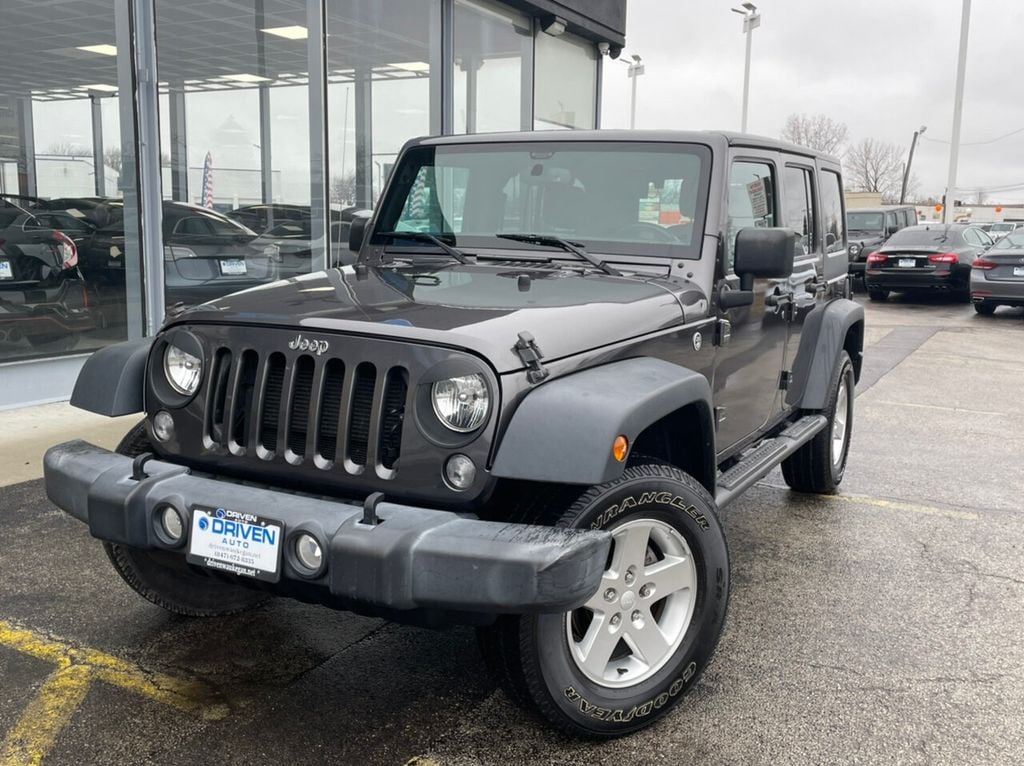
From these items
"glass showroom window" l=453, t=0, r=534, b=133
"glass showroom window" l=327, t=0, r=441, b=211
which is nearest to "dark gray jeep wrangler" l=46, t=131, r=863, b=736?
"glass showroom window" l=327, t=0, r=441, b=211

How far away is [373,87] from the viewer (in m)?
11.1

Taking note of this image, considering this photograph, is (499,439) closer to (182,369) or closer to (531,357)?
(531,357)

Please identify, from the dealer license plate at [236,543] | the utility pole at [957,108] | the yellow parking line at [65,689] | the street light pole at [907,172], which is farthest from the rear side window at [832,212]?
the street light pole at [907,172]

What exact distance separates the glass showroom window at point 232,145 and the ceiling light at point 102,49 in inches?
14.1

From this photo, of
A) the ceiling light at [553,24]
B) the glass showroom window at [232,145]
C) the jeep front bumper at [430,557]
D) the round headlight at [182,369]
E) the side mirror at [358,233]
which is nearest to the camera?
the jeep front bumper at [430,557]

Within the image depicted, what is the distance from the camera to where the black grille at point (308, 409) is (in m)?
2.77

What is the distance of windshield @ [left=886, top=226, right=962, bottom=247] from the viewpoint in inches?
696

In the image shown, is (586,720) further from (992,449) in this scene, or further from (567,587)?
(992,449)

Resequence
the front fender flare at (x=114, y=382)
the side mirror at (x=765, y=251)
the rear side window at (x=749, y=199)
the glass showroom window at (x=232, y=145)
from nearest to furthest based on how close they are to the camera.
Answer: the front fender flare at (x=114, y=382) → the side mirror at (x=765, y=251) → the rear side window at (x=749, y=199) → the glass showroom window at (x=232, y=145)

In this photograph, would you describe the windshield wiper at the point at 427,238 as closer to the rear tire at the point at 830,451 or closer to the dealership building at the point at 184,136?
the dealership building at the point at 184,136

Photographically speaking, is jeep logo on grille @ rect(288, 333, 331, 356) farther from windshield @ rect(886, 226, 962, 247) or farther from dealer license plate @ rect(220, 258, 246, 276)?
windshield @ rect(886, 226, 962, 247)

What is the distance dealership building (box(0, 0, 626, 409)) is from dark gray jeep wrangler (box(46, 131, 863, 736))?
2722 millimetres

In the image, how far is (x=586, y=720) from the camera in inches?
111

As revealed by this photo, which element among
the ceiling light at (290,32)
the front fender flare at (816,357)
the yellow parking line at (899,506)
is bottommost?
the yellow parking line at (899,506)
